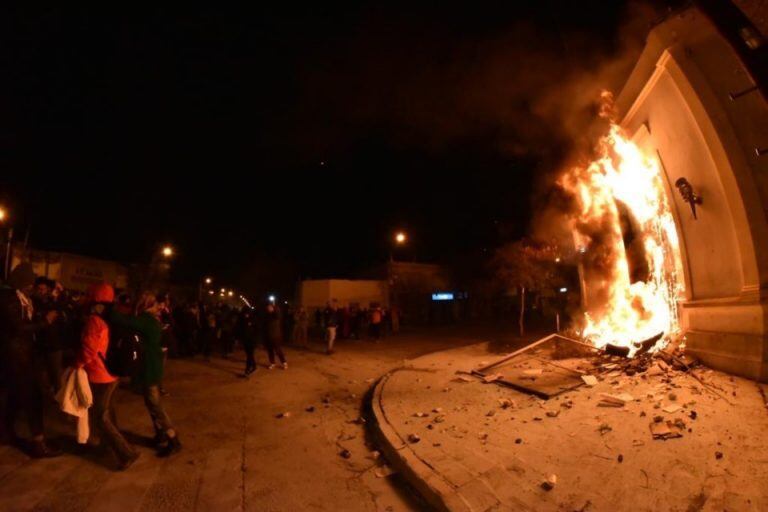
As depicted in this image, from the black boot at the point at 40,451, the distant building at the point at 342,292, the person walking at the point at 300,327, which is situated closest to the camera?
the black boot at the point at 40,451

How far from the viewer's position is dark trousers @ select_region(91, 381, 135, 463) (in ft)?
16.0

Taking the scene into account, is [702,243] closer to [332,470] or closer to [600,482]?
[600,482]

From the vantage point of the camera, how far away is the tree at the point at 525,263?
65.1ft

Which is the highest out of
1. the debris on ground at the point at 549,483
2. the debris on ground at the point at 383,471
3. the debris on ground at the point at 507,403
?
the debris on ground at the point at 507,403

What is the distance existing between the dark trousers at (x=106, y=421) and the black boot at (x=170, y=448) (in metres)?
0.45

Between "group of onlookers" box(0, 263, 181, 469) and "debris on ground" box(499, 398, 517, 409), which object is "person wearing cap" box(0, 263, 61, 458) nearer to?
"group of onlookers" box(0, 263, 181, 469)

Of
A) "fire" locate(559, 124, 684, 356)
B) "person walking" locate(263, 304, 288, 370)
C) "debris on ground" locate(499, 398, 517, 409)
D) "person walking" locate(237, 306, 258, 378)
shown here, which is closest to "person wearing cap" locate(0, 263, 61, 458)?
"person walking" locate(237, 306, 258, 378)

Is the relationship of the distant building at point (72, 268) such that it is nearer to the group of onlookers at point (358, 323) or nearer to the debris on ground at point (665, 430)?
the group of onlookers at point (358, 323)

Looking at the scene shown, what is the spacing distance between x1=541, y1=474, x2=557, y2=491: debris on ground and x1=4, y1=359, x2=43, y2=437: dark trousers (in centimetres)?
566

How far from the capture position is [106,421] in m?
4.91

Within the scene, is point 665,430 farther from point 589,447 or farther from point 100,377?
point 100,377

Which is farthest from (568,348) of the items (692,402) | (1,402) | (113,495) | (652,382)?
(1,402)

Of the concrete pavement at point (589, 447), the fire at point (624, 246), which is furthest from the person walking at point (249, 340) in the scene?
the fire at point (624, 246)

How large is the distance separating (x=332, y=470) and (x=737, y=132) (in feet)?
24.9
